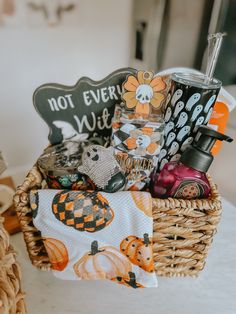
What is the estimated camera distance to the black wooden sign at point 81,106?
19.9 inches

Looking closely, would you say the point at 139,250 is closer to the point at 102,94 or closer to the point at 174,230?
the point at 174,230

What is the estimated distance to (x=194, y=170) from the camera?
0.42 meters

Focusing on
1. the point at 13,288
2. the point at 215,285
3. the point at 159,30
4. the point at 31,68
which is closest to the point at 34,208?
the point at 13,288

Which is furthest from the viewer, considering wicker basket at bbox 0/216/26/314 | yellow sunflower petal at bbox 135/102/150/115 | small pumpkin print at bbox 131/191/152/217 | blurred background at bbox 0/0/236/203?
blurred background at bbox 0/0/236/203

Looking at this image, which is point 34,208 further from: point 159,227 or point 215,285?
point 215,285

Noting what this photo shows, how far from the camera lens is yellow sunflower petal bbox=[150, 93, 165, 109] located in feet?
1.62

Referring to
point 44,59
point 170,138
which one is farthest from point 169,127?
point 44,59

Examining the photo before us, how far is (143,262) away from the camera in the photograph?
0.42 metres

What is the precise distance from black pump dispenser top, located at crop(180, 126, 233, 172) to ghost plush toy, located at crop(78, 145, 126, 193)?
0.34 feet

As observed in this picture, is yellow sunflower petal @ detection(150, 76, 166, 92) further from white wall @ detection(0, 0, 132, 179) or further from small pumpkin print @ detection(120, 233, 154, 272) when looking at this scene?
white wall @ detection(0, 0, 132, 179)

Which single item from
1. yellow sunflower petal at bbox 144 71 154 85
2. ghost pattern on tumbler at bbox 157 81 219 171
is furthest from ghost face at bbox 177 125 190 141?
yellow sunflower petal at bbox 144 71 154 85

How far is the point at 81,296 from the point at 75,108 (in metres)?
0.32

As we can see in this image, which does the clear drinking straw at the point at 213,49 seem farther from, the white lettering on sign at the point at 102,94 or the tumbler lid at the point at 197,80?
the white lettering on sign at the point at 102,94

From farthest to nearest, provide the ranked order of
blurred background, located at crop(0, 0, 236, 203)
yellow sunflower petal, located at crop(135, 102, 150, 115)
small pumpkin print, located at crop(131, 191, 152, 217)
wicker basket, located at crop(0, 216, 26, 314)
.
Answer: blurred background, located at crop(0, 0, 236, 203), yellow sunflower petal, located at crop(135, 102, 150, 115), small pumpkin print, located at crop(131, 191, 152, 217), wicker basket, located at crop(0, 216, 26, 314)
